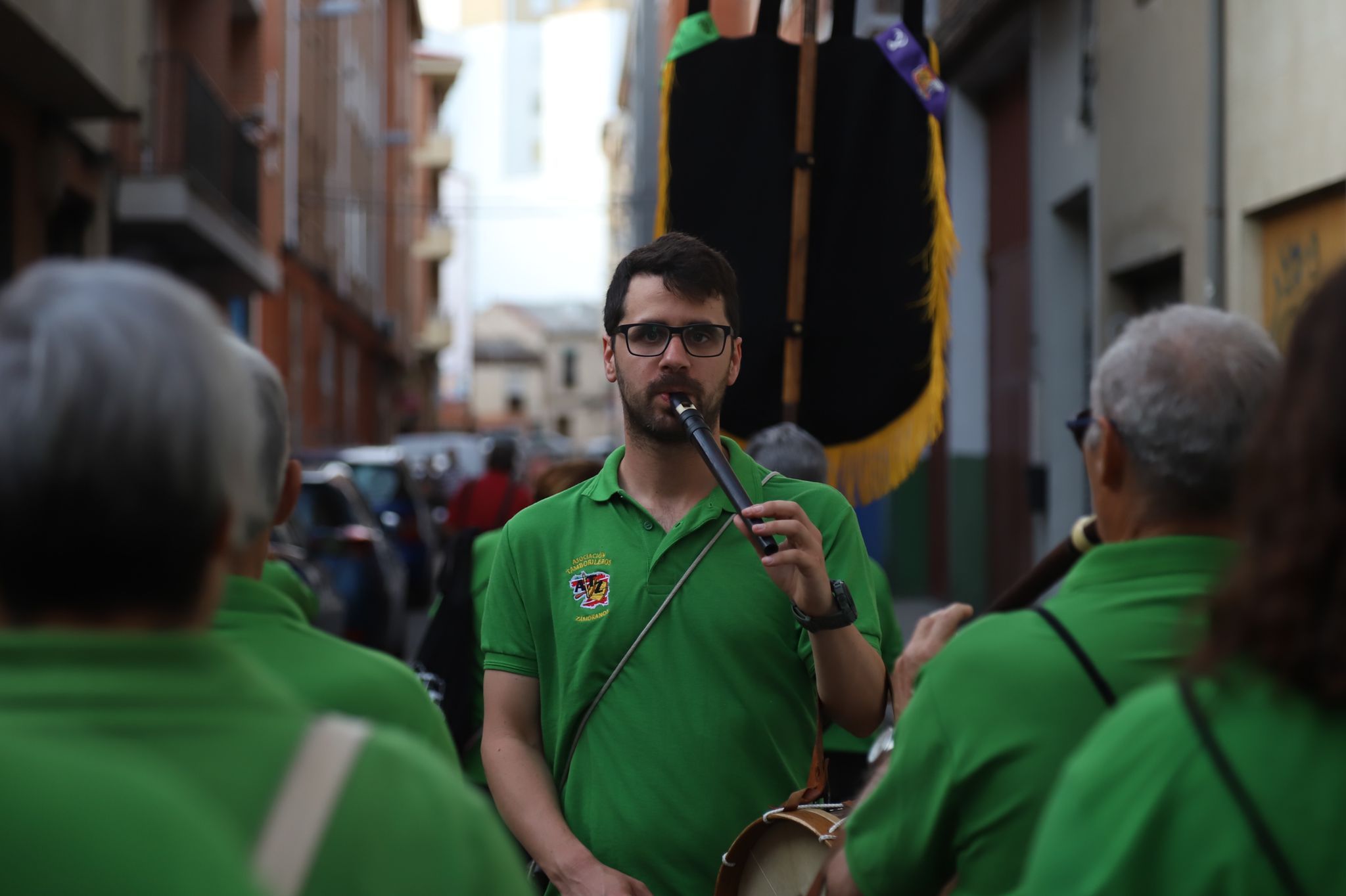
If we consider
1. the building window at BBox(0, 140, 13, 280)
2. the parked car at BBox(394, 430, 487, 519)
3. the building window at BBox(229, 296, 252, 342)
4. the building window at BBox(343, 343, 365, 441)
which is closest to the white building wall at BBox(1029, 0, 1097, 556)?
the building window at BBox(0, 140, 13, 280)

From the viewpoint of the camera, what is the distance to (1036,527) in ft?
40.0

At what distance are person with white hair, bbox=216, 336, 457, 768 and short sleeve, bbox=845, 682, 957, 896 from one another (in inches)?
22.0

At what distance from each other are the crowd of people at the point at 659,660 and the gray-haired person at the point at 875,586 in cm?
129

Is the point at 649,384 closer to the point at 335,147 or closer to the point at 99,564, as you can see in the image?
the point at 99,564

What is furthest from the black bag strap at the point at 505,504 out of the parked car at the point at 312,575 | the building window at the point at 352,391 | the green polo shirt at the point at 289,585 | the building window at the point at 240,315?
the building window at the point at 352,391

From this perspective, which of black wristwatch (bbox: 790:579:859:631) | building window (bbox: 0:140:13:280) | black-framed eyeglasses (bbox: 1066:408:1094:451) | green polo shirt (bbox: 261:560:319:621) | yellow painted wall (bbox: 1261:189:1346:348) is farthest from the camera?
building window (bbox: 0:140:13:280)

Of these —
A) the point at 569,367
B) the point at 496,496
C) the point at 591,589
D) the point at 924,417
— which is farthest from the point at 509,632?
the point at 569,367

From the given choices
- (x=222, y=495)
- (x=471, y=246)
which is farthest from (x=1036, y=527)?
(x=471, y=246)

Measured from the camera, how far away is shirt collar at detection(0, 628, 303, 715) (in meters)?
1.37

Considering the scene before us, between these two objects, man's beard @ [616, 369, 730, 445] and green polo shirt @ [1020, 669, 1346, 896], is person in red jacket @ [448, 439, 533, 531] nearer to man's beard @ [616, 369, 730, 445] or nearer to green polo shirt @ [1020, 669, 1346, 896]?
man's beard @ [616, 369, 730, 445]

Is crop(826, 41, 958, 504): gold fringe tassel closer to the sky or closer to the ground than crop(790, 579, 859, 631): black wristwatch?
closer to the sky

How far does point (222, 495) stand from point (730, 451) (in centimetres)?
204

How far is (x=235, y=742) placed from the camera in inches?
56.1

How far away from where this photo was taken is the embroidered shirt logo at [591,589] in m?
3.27
